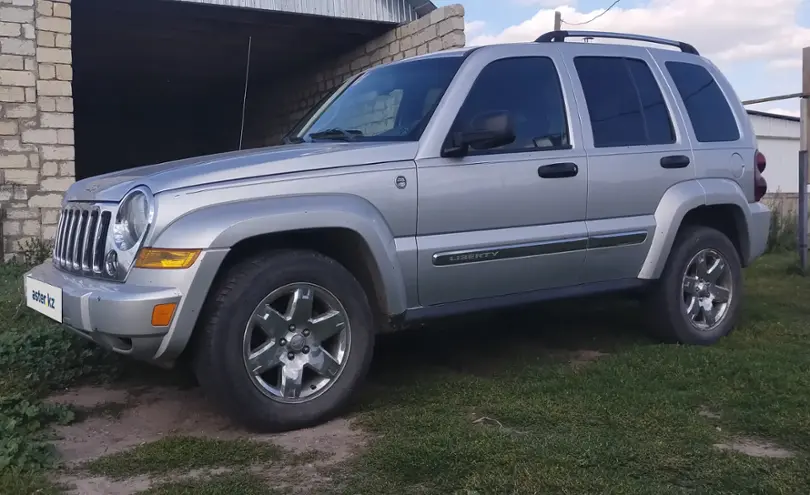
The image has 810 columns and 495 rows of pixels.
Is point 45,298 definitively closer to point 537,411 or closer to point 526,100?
point 537,411

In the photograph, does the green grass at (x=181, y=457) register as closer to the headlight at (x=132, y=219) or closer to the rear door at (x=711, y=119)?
the headlight at (x=132, y=219)

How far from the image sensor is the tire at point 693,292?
5.09 m

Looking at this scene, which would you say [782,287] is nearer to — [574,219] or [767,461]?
[574,219]

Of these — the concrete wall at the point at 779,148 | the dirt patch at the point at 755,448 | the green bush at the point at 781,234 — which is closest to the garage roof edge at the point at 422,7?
the green bush at the point at 781,234

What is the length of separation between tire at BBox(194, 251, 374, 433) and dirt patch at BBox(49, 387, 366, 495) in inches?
4.7

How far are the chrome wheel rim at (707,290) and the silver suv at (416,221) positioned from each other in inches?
0.6

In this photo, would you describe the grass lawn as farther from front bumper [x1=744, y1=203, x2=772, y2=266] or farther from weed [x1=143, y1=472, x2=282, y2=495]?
front bumper [x1=744, y1=203, x2=772, y2=266]

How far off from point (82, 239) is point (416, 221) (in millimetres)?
1610

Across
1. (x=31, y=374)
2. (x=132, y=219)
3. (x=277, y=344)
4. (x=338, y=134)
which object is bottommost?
(x=31, y=374)

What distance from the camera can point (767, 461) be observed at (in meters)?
3.21

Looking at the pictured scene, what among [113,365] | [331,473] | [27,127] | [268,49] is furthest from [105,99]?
[331,473]

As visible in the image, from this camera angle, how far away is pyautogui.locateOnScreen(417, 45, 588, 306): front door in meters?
4.05

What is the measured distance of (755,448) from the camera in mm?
3428

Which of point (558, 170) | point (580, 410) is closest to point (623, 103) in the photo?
point (558, 170)
